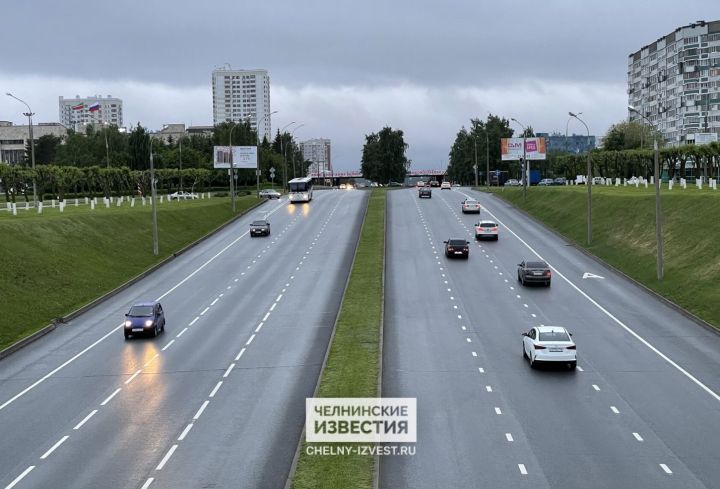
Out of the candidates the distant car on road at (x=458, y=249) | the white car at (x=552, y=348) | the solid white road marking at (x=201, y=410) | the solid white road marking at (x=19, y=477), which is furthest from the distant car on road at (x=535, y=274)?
the solid white road marking at (x=19, y=477)

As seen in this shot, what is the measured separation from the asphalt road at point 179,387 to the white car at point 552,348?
26.2 ft

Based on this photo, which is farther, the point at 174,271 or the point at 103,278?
the point at 174,271

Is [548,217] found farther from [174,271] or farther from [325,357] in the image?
[325,357]

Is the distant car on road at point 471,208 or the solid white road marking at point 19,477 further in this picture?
the distant car on road at point 471,208

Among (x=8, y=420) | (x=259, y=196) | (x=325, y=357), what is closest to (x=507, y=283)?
(x=325, y=357)

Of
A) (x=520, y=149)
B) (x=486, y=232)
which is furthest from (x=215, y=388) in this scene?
(x=520, y=149)

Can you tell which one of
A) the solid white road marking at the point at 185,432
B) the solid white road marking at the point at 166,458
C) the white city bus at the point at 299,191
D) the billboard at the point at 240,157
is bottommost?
the solid white road marking at the point at 166,458

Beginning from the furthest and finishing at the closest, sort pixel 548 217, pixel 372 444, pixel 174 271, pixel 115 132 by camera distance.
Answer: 1. pixel 115 132
2. pixel 548 217
3. pixel 174 271
4. pixel 372 444

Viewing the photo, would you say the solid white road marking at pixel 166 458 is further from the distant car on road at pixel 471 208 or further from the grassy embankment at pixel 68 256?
the distant car on road at pixel 471 208

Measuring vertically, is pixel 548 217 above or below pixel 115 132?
below

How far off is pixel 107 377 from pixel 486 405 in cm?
1400

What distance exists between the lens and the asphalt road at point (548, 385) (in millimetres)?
19125

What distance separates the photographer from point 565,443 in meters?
20.8

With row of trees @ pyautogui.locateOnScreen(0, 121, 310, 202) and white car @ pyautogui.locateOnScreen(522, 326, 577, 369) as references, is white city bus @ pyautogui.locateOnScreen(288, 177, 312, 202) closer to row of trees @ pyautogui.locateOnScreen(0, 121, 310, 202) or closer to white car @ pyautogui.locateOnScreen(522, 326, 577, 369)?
row of trees @ pyautogui.locateOnScreen(0, 121, 310, 202)
